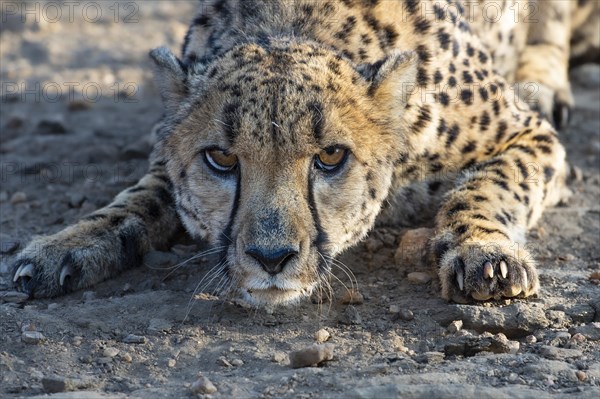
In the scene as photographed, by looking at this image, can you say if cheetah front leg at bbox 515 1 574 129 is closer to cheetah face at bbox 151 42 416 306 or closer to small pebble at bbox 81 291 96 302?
cheetah face at bbox 151 42 416 306

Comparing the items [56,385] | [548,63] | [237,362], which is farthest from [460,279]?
[548,63]

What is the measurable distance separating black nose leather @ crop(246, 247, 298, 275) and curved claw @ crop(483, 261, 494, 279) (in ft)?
2.53

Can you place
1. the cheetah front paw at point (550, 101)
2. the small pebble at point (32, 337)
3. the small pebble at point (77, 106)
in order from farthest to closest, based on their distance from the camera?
the small pebble at point (77, 106) < the cheetah front paw at point (550, 101) < the small pebble at point (32, 337)

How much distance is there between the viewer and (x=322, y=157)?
12.6ft

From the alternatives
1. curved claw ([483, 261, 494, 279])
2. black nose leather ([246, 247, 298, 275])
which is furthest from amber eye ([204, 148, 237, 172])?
curved claw ([483, 261, 494, 279])

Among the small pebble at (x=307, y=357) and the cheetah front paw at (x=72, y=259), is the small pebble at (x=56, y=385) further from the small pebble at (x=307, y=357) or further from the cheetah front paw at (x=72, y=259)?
the cheetah front paw at (x=72, y=259)

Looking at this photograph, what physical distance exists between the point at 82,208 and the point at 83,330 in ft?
4.96

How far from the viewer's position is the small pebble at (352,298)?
3959 mm

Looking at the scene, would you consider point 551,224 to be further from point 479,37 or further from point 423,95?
point 479,37

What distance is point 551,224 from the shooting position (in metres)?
4.86

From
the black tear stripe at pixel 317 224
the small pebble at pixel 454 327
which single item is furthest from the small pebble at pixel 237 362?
the small pebble at pixel 454 327

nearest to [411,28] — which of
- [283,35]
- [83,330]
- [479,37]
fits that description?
[283,35]

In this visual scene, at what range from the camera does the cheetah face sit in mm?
3633

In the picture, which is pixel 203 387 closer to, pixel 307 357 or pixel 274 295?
pixel 307 357
